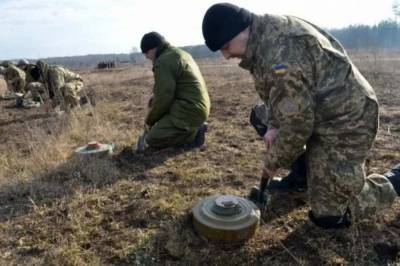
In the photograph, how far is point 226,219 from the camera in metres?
2.94

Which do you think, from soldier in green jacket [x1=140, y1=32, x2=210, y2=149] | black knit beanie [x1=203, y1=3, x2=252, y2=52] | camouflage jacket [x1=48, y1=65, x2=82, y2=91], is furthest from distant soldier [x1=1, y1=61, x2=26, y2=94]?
black knit beanie [x1=203, y1=3, x2=252, y2=52]

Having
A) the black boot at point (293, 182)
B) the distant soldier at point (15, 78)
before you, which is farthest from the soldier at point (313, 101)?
the distant soldier at point (15, 78)

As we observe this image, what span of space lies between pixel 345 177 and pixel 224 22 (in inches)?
57.6

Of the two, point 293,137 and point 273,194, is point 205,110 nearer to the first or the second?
point 273,194

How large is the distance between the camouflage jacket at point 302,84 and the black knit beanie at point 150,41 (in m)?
2.62

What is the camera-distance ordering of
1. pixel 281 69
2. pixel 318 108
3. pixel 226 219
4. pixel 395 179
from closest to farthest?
1. pixel 281 69
2. pixel 318 108
3. pixel 226 219
4. pixel 395 179

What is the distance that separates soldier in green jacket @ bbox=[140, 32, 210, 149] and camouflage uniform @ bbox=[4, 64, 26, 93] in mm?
8945

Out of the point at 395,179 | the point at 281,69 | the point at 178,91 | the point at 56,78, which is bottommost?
the point at 395,179

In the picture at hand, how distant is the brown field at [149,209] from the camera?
286 cm

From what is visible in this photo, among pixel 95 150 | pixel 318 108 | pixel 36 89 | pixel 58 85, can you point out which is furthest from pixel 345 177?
pixel 36 89

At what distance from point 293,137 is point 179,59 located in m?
2.80

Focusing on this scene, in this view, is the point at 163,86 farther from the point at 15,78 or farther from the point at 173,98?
the point at 15,78

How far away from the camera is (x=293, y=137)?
8.78 feet

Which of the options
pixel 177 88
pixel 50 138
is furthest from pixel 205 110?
pixel 50 138
